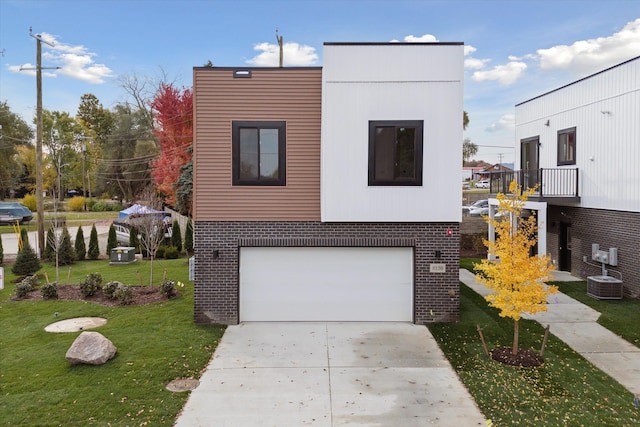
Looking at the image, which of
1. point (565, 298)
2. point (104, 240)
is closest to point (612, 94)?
point (565, 298)

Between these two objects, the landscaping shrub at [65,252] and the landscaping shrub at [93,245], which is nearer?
the landscaping shrub at [65,252]

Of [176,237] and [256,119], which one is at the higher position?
[256,119]

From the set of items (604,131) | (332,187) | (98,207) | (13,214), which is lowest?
(13,214)

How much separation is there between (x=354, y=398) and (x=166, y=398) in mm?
2840

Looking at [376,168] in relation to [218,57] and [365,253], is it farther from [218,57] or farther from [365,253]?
[218,57]

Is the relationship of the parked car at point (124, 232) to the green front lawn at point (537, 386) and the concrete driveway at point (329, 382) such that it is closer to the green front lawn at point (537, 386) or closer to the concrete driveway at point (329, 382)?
the concrete driveway at point (329, 382)

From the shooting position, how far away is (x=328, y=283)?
1055 cm

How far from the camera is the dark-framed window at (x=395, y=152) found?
32.6ft

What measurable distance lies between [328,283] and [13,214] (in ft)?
113

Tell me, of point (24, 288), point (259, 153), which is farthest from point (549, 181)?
point (24, 288)

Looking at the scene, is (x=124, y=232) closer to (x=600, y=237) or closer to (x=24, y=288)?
(x=24, y=288)

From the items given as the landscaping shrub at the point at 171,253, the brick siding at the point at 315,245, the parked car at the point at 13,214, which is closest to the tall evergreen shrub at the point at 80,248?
the landscaping shrub at the point at 171,253

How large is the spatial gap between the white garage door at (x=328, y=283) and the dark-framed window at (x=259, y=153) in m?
1.73

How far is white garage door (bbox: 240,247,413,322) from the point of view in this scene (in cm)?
1052
